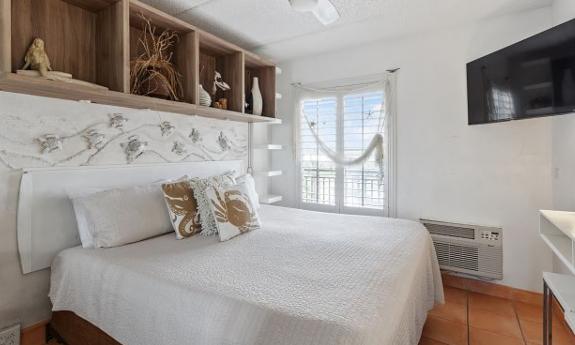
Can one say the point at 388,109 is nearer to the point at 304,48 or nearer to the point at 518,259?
the point at 304,48

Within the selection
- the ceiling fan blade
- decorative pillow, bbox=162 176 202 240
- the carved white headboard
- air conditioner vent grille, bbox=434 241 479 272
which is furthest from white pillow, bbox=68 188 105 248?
air conditioner vent grille, bbox=434 241 479 272

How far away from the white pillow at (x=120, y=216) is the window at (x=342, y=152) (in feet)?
6.03

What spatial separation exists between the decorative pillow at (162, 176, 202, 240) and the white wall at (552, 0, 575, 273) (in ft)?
8.25

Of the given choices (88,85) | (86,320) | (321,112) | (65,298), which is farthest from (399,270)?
(321,112)

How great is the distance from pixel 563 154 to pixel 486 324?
133 centimetres

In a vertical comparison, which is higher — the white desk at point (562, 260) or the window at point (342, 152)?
the window at point (342, 152)

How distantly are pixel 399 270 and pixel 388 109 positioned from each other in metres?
1.95

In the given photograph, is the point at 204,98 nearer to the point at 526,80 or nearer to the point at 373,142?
the point at 373,142

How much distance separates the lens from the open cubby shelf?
1.57 meters

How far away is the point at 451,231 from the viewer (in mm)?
2613

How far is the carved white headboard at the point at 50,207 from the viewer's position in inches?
65.9

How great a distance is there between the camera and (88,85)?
5.48 feet

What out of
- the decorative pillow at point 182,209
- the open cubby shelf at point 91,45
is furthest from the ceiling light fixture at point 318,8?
the decorative pillow at point 182,209

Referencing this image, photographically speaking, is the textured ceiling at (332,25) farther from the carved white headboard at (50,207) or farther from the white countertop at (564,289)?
the white countertop at (564,289)
